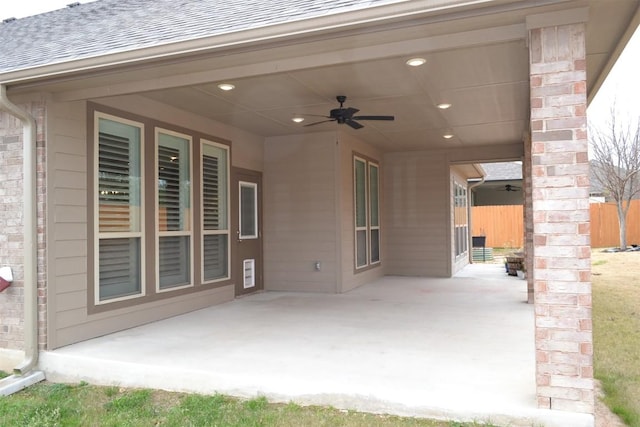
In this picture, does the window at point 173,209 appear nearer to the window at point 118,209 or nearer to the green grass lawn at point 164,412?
the window at point 118,209

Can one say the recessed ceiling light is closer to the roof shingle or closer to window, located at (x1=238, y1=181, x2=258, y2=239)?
the roof shingle

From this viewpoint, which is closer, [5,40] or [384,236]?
[5,40]

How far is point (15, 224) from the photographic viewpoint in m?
4.52

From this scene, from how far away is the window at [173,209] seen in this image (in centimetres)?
588

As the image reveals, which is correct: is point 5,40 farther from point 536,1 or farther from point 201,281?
point 536,1

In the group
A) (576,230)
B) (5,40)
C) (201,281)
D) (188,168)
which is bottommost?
(201,281)

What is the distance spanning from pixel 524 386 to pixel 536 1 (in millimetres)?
2418

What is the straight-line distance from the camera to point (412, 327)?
5.36m

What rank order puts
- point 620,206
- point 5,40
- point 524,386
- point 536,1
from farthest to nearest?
point 620,206
point 5,40
point 524,386
point 536,1

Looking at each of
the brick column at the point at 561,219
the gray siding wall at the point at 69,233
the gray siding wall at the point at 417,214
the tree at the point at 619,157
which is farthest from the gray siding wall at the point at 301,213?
the tree at the point at 619,157

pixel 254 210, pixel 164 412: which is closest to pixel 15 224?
pixel 164 412

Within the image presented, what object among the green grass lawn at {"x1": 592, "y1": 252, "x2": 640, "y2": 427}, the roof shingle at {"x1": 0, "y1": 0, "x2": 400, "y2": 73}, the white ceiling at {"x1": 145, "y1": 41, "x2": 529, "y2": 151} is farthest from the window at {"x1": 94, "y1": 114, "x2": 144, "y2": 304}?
the green grass lawn at {"x1": 592, "y1": 252, "x2": 640, "y2": 427}

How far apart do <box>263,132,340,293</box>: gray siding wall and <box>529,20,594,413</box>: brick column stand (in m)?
5.15

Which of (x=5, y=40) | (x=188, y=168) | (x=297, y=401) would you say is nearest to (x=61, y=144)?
(x=188, y=168)
